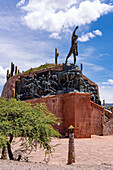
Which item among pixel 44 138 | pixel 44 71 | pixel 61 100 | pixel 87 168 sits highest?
pixel 44 71

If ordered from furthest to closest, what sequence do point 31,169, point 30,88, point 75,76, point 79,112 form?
point 30,88 < point 75,76 < point 79,112 < point 31,169

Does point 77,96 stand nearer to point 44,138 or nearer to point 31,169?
point 44,138

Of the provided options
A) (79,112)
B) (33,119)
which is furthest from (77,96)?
(33,119)

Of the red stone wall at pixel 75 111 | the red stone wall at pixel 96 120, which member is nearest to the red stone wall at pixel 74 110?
the red stone wall at pixel 75 111

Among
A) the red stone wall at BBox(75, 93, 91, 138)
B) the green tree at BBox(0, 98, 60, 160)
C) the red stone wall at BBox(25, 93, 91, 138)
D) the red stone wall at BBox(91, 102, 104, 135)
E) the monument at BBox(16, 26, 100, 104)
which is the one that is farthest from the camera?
Answer: the red stone wall at BBox(91, 102, 104, 135)

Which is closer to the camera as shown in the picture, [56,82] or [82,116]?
[82,116]

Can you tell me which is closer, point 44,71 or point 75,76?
point 75,76

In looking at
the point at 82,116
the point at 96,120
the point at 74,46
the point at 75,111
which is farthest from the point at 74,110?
the point at 74,46

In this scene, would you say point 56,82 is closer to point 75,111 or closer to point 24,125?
point 75,111

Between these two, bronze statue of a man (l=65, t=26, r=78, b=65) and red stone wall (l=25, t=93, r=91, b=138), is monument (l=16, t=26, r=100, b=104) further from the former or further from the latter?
red stone wall (l=25, t=93, r=91, b=138)

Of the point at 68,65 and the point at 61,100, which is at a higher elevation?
the point at 68,65

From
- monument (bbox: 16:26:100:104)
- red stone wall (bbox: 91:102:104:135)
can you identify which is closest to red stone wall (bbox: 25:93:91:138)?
monument (bbox: 16:26:100:104)

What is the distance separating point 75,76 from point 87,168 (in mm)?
16662

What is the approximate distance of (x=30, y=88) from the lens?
24688mm
